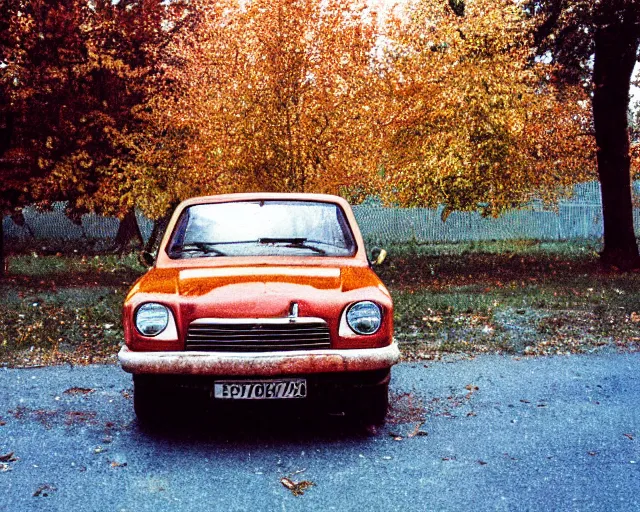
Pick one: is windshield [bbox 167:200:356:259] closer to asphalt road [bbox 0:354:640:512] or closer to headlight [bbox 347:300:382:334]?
headlight [bbox 347:300:382:334]

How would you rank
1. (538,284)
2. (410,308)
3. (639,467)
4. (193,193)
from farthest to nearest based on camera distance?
(193,193), (538,284), (410,308), (639,467)

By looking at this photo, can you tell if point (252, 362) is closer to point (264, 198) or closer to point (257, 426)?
point (257, 426)

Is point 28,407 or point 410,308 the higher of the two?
point 28,407

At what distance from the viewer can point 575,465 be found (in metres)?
5.35

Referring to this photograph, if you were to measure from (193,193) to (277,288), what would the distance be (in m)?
13.0

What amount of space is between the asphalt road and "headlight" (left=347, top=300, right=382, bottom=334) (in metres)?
0.79

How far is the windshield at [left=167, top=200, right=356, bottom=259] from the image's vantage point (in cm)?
681

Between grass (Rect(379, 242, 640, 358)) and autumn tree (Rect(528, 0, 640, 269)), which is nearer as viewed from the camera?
grass (Rect(379, 242, 640, 358))

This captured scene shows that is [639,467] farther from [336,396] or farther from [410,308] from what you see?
[410,308]

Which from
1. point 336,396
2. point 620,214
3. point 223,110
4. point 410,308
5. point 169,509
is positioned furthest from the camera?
point 620,214

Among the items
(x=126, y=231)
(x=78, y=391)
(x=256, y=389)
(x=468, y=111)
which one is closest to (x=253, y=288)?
(x=256, y=389)

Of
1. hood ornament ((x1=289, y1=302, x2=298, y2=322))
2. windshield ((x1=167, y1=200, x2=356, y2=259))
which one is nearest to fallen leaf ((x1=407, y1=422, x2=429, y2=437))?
hood ornament ((x1=289, y1=302, x2=298, y2=322))

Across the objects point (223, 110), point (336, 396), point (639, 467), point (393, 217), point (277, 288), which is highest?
point (223, 110)

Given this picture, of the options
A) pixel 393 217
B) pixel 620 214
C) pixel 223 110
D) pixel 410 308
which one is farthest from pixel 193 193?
pixel 393 217
